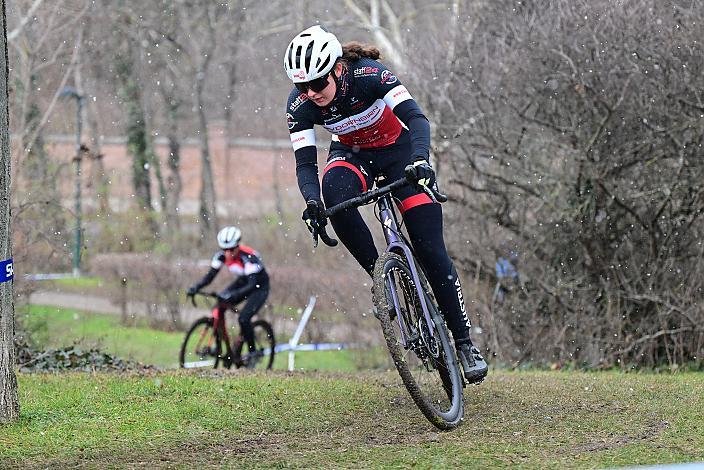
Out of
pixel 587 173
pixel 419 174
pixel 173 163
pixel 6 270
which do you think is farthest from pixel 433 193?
pixel 173 163

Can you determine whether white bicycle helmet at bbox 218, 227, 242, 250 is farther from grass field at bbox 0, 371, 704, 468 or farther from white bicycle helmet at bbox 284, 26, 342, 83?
white bicycle helmet at bbox 284, 26, 342, 83

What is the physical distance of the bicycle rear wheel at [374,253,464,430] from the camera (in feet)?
19.7

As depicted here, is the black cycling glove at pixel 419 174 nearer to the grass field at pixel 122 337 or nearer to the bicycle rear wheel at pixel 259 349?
the grass field at pixel 122 337

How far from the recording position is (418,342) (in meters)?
6.50

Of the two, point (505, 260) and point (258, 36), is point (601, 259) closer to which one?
point (505, 260)

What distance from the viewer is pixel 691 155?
12.1 metres

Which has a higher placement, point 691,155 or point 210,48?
point 210,48

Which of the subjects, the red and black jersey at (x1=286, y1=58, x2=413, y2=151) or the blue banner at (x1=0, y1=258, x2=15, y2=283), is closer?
the blue banner at (x1=0, y1=258, x2=15, y2=283)

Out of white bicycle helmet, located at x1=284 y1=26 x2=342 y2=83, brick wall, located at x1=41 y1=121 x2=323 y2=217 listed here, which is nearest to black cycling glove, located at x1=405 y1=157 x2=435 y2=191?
white bicycle helmet, located at x1=284 y1=26 x2=342 y2=83

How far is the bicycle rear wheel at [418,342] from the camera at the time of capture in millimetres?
6008

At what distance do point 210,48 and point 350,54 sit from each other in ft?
85.8

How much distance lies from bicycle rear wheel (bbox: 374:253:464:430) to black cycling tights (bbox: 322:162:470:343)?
0.47 feet

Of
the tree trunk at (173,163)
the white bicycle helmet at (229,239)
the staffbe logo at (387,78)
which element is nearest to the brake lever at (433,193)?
the staffbe logo at (387,78)

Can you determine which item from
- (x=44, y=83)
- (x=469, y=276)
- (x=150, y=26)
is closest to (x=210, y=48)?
(x=150, y=26)
